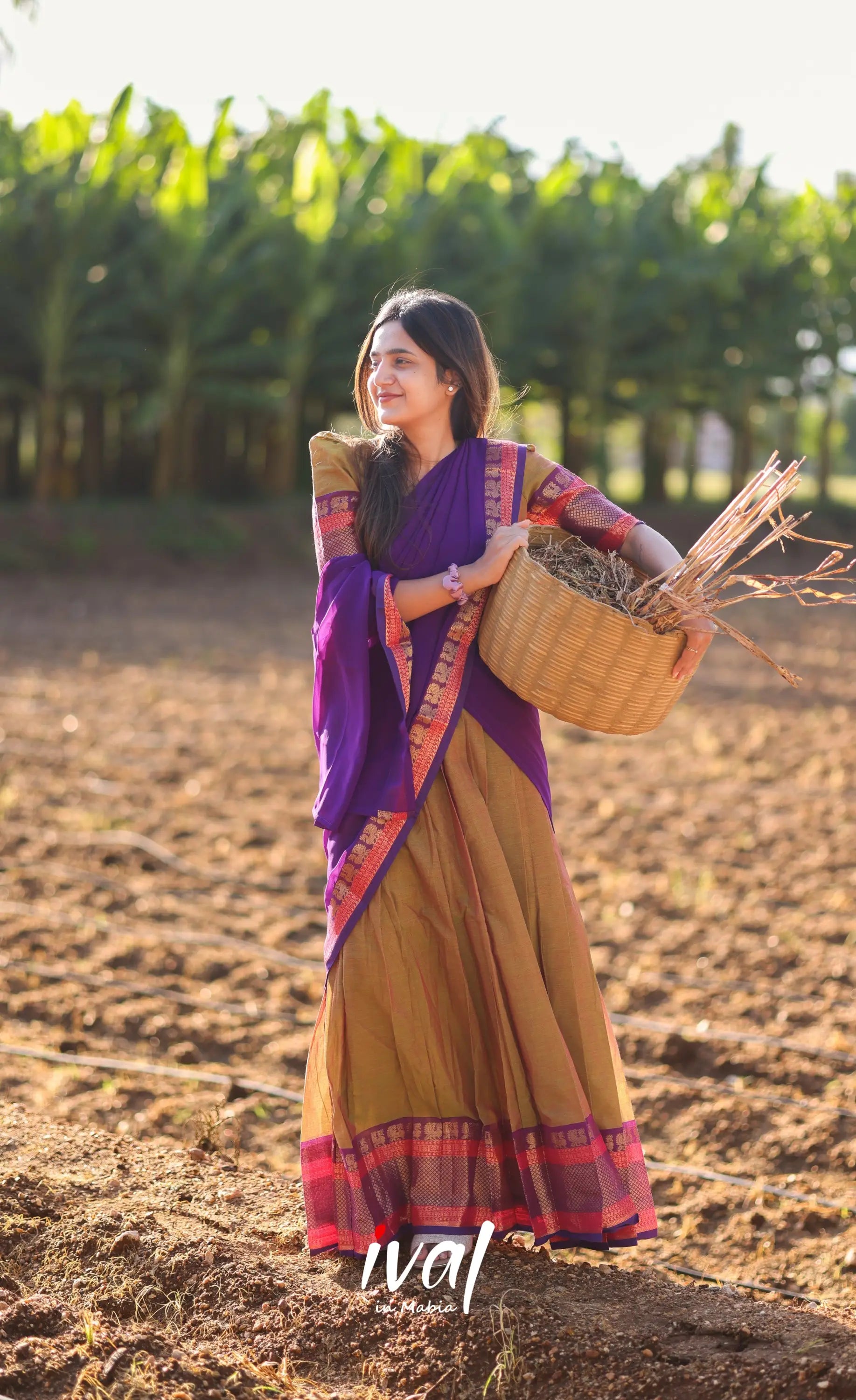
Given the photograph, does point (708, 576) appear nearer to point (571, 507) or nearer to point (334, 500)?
point (571, 507)

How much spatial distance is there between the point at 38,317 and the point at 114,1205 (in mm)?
12403

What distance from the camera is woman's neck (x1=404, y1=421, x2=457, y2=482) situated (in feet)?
8.60

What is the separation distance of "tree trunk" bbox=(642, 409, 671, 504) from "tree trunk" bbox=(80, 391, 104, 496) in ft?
26.2

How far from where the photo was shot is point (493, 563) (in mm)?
2449

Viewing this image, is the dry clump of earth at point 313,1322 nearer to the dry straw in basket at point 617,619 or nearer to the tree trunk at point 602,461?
the dry straw in basket at point 617,619

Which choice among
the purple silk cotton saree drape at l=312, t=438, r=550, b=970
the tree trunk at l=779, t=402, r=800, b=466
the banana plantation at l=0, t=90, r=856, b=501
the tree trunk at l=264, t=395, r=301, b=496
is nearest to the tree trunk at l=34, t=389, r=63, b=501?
the banana plantation at l=0, t=90, r=856, b=501

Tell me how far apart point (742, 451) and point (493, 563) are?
1890 cm

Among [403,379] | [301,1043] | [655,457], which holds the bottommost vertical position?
[301,1043]

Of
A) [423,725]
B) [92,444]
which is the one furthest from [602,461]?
[423,725]

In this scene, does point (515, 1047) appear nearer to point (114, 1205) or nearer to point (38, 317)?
point (114, 1205)

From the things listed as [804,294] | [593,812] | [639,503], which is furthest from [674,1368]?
[804,294]

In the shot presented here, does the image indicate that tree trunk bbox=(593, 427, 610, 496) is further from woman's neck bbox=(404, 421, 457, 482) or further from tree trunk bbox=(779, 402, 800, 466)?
woman's neck bbox=(404, 421, 457, 482)

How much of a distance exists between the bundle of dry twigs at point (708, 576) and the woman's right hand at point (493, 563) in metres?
0.05

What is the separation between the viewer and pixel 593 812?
6.25 meters
